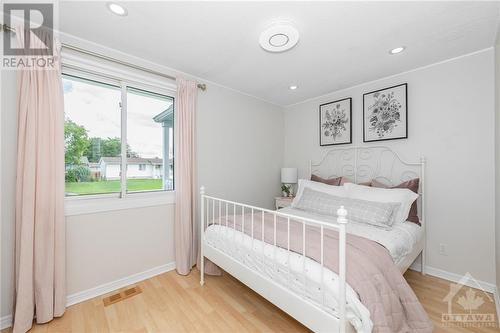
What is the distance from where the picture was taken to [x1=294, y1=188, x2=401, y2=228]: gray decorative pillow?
6.86ft

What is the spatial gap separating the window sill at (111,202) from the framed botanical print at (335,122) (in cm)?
244

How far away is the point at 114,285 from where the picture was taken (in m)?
2.20

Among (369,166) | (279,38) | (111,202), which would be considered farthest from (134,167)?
(369,166)

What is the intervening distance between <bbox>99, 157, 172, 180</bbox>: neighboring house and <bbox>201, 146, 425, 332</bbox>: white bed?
31.0 inches

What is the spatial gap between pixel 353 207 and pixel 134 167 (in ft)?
8.14

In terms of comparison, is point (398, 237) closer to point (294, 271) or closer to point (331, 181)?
point (294, 271)

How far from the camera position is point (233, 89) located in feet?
10.7

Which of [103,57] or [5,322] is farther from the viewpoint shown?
[103,57]

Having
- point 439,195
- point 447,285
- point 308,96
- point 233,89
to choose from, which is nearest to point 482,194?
point 439,195

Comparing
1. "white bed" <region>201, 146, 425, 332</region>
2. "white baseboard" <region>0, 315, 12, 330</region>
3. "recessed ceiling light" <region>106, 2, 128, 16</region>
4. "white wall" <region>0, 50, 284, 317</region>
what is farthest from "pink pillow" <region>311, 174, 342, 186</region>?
"white baseboard" <region>0, 315, 12, 330</region>

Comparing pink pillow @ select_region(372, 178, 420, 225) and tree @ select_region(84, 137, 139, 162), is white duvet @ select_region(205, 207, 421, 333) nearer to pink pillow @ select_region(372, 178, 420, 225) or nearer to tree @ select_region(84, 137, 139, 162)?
pink pillow @ select_region(372, 178, 420, 225)

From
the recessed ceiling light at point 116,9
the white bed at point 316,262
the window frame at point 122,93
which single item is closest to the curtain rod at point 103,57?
the window frame at point 122,93

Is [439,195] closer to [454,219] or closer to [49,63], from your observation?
[454,219]

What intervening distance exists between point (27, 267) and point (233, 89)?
2916 mm
